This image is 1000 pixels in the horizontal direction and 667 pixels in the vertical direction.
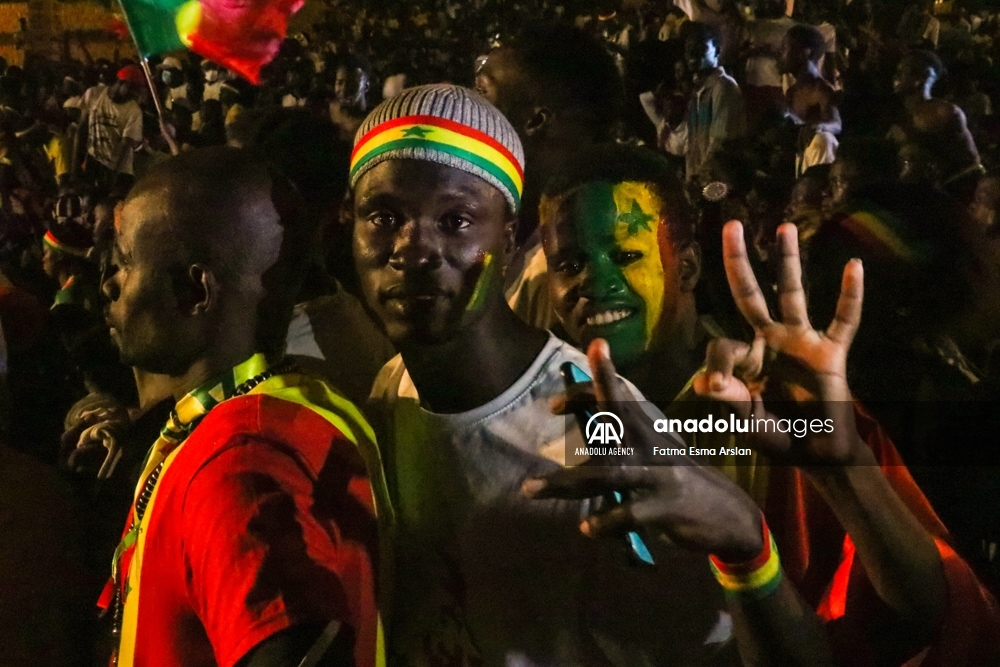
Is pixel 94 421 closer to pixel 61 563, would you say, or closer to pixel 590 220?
pixel 61 563

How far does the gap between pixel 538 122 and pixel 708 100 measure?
42cm

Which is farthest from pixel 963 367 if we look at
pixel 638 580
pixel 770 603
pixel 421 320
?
pixel 421 320

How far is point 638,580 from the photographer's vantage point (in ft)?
4.65

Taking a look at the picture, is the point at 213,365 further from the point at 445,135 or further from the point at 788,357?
the point at 788,357

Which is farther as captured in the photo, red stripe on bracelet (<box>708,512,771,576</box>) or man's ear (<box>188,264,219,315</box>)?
man's ear (<box>188,264,219,315</box>)

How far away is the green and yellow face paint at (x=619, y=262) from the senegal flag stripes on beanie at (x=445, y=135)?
0.12m

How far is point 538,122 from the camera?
1631 millimetres

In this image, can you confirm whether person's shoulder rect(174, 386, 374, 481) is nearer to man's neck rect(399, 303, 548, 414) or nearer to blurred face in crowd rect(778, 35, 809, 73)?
man's neck rect(399, 303, 548, 414)

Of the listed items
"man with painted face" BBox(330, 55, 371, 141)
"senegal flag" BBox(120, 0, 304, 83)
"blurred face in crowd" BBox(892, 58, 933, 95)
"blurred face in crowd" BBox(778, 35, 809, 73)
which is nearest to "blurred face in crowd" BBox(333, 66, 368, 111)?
"man with painted face" BBox(330, 55, 371, 141)

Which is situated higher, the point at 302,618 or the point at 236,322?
the point at 236,322

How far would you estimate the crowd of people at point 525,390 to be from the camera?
1.30 m

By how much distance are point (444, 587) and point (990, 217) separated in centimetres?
110

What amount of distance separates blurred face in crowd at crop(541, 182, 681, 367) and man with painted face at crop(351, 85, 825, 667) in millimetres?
28

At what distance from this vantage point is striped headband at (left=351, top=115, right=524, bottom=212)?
1.34m
